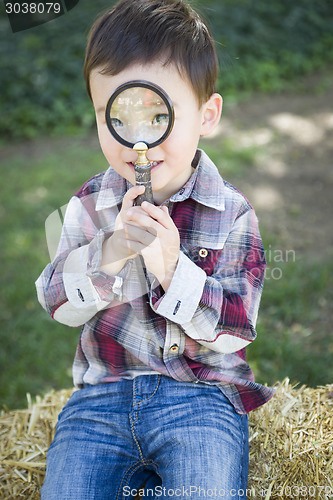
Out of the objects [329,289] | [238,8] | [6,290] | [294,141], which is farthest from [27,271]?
[238,8]

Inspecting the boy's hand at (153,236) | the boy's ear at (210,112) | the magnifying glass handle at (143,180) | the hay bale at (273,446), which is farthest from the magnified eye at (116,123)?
the hay bale at (273,446)

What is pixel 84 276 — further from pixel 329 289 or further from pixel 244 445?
pixel 329 289

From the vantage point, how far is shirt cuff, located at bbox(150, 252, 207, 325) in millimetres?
1708

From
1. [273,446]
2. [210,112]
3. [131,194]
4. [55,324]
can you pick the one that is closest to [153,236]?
[131,194]

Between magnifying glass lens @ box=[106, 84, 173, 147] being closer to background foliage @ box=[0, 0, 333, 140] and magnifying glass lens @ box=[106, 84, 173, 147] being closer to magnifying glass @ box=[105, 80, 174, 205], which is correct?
magnifying glass @ box=[105, 80, 174, 205]

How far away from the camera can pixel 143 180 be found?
1.54 metres

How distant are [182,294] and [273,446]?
2.59 ft

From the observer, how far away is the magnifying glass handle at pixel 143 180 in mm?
1524

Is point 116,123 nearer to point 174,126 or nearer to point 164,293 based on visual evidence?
point 174,126

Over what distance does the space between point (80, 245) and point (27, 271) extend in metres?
2.38

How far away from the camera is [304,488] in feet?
6.35

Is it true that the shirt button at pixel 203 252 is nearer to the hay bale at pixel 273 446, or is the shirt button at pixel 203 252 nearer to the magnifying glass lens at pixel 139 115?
the magnifying glass lens at pixel 139 115

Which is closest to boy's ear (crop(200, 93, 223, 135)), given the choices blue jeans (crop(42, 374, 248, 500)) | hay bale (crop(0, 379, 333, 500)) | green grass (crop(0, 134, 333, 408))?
blue jeans (crop(42, 374, 248, 500))

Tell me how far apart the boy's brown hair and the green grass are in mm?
1978
